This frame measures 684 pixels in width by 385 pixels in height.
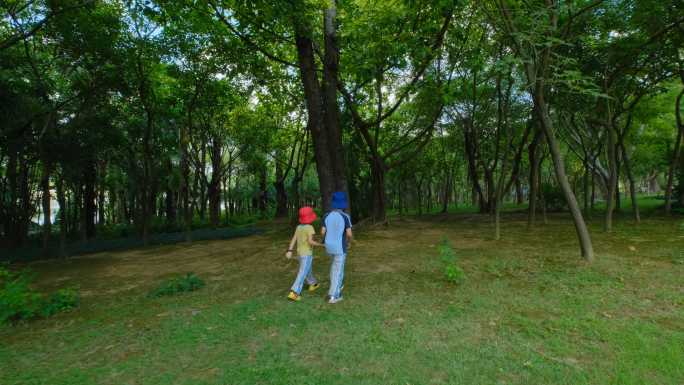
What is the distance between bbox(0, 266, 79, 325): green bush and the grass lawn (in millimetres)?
224

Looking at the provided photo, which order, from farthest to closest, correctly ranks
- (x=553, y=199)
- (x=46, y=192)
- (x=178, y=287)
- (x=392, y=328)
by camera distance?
(x=553, y=199) < (x=46, y=192) < (x=178, y=287) < (x=392, y=328)

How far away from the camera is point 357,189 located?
17.5 metres

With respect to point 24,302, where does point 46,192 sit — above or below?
above

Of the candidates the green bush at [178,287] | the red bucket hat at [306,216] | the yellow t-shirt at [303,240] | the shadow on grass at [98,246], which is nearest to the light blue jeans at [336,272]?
the yellow t-shirt at [303,240]

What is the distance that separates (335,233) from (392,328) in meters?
1.65

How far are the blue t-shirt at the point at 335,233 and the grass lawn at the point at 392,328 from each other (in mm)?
882

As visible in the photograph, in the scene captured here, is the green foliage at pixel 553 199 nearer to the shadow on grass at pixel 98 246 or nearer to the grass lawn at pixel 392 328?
the grass lawn at pixel 392 328

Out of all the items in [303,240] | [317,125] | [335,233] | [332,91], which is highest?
[332,91]

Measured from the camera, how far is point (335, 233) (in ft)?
18.1

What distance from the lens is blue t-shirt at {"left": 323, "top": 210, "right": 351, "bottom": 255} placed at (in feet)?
18.1

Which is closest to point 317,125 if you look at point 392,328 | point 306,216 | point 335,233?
point 306,216

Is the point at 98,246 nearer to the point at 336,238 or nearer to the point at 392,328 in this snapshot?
the point at 336,238

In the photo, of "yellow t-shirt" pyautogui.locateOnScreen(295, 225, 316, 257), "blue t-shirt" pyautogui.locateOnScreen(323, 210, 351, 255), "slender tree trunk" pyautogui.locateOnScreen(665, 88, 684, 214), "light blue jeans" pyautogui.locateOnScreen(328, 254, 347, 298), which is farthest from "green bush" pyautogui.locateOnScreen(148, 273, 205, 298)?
"slender tree trunk" pyautogui.locateOnScreen(665, 88, 684, 214)

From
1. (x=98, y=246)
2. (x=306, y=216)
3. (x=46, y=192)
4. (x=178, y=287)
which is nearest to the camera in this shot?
(x=306, y=216)
